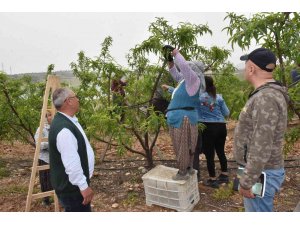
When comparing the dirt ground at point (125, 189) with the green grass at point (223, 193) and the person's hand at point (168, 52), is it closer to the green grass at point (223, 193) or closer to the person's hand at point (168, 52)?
the green grass at point (223, 193)

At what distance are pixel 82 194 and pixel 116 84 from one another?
9.62ft

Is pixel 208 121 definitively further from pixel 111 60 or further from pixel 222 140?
pixel 111 60

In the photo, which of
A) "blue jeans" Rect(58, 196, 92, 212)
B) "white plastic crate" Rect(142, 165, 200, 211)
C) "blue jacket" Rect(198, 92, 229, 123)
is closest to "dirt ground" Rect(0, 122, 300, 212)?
"white plastic crate" Rect(142, 165, 200, 211)

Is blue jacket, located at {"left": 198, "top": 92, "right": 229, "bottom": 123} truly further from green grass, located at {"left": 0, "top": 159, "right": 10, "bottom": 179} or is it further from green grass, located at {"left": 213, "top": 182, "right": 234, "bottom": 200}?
green grass, located at {"left": 0, "top": 159, "right": 10, "bottom": 179}

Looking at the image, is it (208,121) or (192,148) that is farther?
(208,121)

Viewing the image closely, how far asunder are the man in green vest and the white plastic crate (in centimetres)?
137

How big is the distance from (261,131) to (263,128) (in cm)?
2

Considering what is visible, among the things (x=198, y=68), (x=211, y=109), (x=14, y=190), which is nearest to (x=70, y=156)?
(x=198, y=68)

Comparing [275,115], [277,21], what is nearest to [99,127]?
[277,21]

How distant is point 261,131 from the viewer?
2076 mm

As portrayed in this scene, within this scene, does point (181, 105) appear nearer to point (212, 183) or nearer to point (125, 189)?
point (212, 183)

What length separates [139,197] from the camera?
462 cm

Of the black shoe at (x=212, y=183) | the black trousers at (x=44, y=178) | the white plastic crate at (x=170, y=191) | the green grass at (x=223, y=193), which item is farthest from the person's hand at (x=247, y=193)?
the black trousers at (x=44, y=178)

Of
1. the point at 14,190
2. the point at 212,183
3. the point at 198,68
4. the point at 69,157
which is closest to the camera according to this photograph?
the point at 69,157
